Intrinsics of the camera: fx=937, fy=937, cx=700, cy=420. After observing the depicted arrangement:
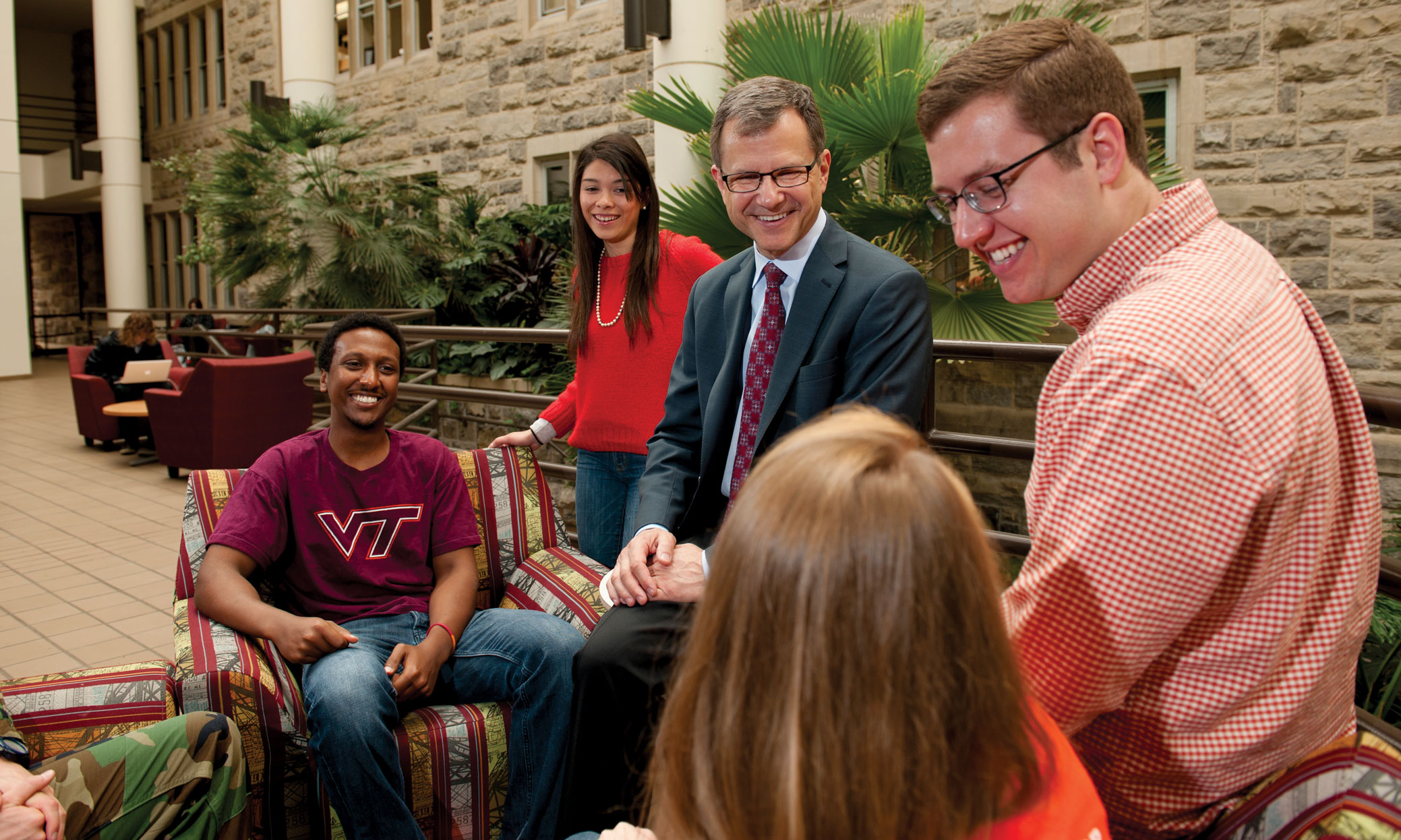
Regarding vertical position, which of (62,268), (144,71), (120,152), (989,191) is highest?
(144,71)

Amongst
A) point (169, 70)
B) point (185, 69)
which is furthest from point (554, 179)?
point (169, 70)

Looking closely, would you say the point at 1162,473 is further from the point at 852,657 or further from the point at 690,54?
the point at 690,54

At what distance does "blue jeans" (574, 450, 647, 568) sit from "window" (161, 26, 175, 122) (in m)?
17.8

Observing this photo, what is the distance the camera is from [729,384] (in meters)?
2.00

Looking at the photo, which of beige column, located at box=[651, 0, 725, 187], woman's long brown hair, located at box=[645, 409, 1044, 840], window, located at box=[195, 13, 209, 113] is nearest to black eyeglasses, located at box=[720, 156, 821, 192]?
woman's long brown hair, located at box=[645, 409, 1044, 840]

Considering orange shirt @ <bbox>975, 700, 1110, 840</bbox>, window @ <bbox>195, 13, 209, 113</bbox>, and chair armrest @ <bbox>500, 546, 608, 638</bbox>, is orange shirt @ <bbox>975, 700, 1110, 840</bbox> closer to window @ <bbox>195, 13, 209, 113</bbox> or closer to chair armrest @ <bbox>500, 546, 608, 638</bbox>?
chair armrest @ <bbox>500, 546, 608, 638</bbox>

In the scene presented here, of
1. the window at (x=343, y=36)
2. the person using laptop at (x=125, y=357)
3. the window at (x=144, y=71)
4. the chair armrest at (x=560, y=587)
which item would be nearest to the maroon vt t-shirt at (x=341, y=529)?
the chair armrest at (x=560, y=587)

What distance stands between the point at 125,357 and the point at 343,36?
18.5 feet

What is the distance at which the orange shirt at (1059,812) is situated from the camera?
821 millimetres

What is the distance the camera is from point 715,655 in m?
0.80

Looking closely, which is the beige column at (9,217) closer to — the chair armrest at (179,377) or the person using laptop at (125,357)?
the person using laptop at (125,357)

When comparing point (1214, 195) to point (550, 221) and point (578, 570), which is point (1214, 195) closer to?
point (578, 570)

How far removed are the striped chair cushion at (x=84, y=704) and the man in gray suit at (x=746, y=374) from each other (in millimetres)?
928

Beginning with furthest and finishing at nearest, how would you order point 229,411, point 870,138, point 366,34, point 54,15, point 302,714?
1. point 54,15
2. point 366,34
3. point 229,411
4. point 870,138
5. point 302,714
